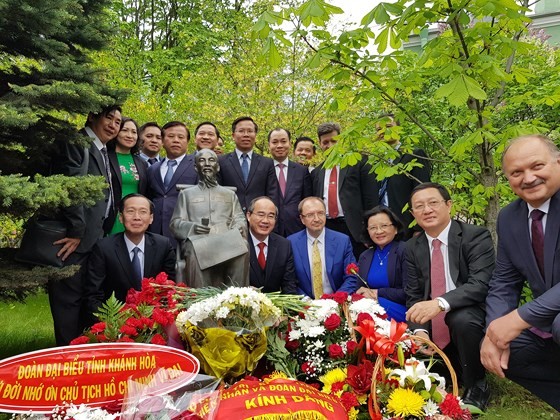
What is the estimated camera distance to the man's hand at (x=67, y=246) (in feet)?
13.8

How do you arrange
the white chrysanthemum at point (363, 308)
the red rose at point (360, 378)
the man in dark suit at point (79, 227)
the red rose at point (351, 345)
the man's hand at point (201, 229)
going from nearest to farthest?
the red rose at point (360, 378) → the red rose at point (351, 345) → the white chrysanthemum at point (363, 308) → the man in dark suit at point (79, 227) → the man's hand at point (201, 229)

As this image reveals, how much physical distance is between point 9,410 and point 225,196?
9.64 feet

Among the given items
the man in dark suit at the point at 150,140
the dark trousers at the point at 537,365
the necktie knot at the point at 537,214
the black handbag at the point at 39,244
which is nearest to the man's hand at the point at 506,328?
the dark trousers at the point at 537,365

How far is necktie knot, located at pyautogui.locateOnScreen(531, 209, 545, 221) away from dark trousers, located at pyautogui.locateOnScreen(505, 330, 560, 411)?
2.49 ft

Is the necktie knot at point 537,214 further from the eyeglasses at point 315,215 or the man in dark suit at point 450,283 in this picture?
the eyeglasses at point 315,215

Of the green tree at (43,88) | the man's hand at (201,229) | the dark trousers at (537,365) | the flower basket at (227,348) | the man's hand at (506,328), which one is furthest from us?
the man's hand at (201,229)

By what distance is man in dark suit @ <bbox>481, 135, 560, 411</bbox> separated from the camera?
296 cm

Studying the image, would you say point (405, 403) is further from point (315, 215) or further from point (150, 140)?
point (150, 140)

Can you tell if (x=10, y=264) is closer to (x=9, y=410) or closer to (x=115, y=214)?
(x=115, y=214)

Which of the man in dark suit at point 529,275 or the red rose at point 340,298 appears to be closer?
the man in dark suit at point 529,275

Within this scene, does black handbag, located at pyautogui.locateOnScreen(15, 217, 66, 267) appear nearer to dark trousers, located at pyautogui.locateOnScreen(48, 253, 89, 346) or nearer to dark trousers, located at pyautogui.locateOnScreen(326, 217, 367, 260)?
dark trousers, located at pyautogui.locateOnScreen(48, 253, 89, 346)

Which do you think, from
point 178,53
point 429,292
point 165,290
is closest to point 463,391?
point 429,292

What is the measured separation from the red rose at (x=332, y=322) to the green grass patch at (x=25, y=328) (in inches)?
100

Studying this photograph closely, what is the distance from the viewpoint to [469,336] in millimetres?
3879
